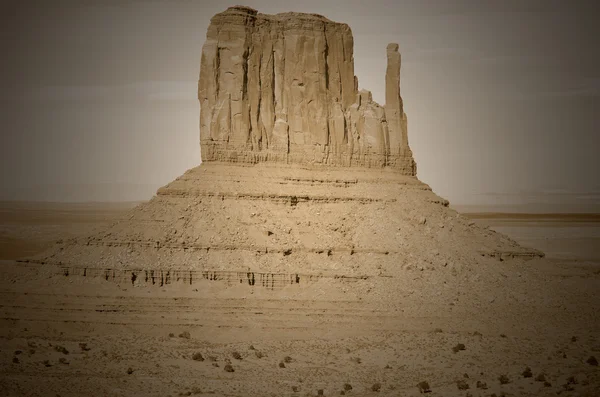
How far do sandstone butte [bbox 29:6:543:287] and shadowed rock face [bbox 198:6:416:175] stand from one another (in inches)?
2.7

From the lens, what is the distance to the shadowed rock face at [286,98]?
135 ft

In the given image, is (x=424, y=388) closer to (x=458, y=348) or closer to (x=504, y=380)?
(x=504, y=380)

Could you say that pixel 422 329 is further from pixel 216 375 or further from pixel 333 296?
Result: pixel 216 375

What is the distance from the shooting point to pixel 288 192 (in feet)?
128

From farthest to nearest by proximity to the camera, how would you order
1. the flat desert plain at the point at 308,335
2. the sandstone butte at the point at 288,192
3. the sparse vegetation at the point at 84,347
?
the sandstone butte at the point at 288,192 → the sparse vegetation at the point at 84,347 → the flat desert plain at the point at 308,335

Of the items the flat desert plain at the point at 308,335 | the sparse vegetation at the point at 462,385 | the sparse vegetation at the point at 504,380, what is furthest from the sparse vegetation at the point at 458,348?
the sparse vegetation at the point at 504,380

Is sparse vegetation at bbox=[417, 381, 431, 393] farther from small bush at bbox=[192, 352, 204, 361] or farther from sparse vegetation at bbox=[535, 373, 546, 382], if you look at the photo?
small bush at bbox=[192, 352, 204, 361]

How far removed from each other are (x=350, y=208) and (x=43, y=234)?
187ft

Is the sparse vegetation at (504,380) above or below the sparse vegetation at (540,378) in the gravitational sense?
below

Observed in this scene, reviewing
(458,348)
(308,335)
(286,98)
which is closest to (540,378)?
(458,348)

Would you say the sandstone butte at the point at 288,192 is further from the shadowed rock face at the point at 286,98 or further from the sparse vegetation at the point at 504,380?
the sparse vegetation at the point at 504,380

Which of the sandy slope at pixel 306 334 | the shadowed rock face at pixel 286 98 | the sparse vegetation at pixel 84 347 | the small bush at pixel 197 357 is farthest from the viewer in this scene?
the shadowed rock face at pixel 286 98

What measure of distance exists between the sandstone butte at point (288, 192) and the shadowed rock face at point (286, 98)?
0.07 metres

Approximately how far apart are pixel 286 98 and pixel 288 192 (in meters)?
6.41
